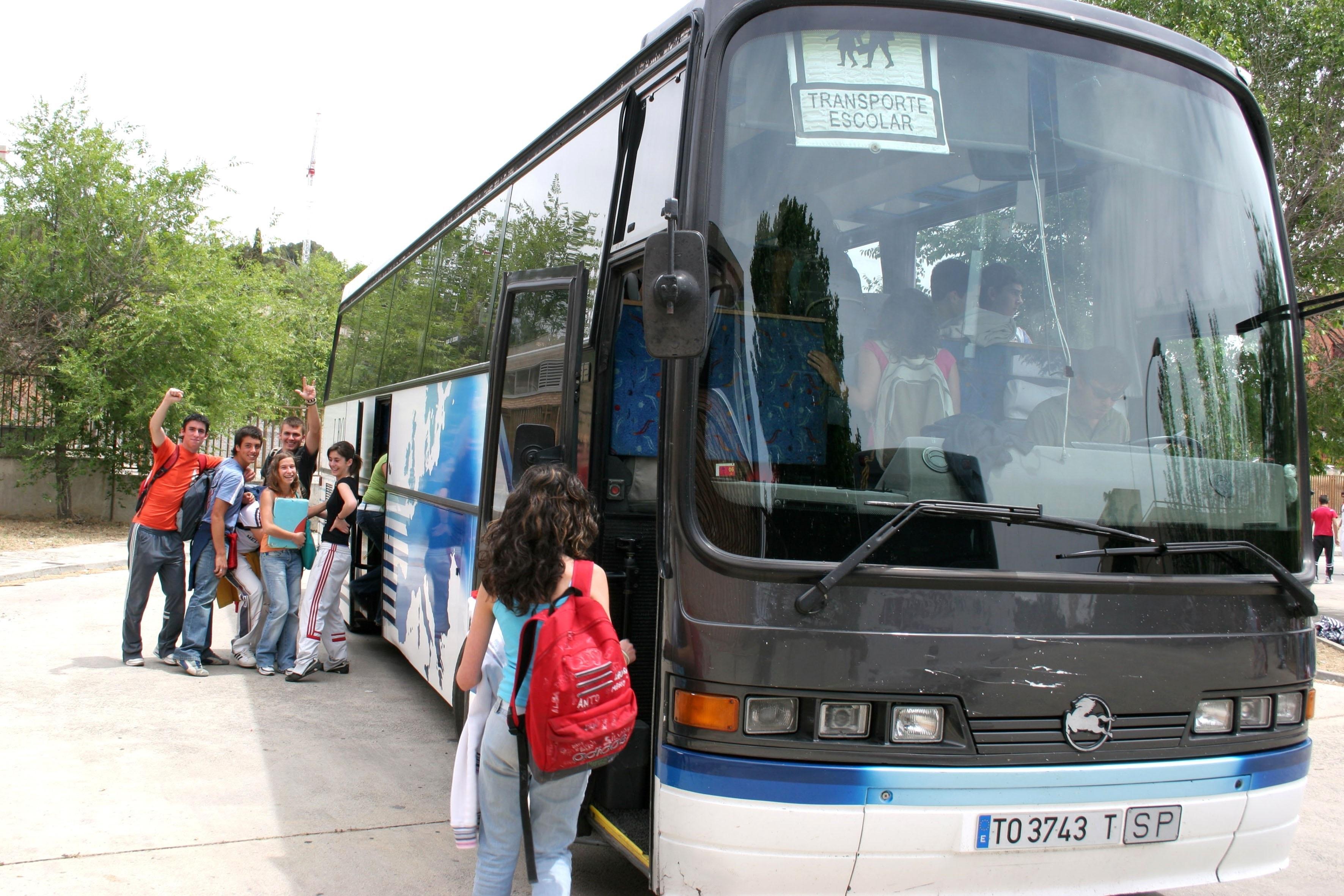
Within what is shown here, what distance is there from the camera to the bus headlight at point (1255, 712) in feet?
11.6

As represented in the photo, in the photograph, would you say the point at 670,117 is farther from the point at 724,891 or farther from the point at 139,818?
the point at 139,818

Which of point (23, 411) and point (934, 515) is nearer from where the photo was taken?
point (934, 515)

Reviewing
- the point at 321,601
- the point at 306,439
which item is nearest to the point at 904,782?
the point at 321,601

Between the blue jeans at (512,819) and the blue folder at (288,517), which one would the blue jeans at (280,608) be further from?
the blue jeans at (512,819)

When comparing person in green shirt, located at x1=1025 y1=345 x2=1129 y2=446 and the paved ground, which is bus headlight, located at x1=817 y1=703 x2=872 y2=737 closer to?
person in green shirt, located at x1=1025 y1=345 x2=1129 y2=446

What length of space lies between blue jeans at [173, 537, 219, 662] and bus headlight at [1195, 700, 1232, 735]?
6879mm

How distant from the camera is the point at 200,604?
812cm

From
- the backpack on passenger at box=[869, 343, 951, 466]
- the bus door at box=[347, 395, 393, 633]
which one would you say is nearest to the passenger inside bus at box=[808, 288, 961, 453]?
the backpack on passenger at box=[869, 343, 951, 466]

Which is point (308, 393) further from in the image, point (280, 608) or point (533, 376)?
point (533, 376)

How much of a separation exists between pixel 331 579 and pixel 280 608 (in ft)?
1.47

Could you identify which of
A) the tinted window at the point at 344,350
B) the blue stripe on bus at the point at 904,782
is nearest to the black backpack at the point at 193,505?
the tinted window at the point at 344,350

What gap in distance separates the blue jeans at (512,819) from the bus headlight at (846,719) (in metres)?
0.75

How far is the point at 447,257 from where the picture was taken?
750 centimetres

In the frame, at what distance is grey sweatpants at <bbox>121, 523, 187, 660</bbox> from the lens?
7.83 m
